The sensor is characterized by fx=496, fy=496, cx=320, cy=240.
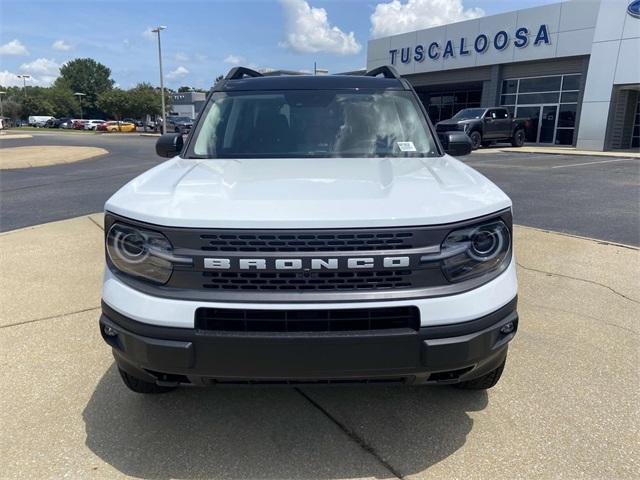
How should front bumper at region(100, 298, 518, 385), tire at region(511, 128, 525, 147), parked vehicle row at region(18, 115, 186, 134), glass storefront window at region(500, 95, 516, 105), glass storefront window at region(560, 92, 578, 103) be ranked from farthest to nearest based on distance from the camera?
1. parked vehicle row at region(18, 115, 186, 134)
2. glass storefront window at region(500, 95, 516, 105)
3. glass storefront window at region(560, 92, 578, 103)
4. tire at region(511, 128, 525, 147)
5. front bumper at region(100, 298, 518, 385)

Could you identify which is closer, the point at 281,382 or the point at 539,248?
the point at 281,382

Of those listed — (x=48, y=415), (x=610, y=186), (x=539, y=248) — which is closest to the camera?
(x=48, y=415)

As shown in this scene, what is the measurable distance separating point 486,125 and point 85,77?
406 ft

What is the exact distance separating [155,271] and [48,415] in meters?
1.29

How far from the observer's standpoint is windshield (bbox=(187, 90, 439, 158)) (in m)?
3.34

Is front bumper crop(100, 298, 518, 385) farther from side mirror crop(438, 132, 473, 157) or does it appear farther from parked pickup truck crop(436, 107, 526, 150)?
parked pickup truck crop(436, 107, 526, 150)

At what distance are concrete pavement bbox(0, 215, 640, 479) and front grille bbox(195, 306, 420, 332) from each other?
Result: 625 millimetres

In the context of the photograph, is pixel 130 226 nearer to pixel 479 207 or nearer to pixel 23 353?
pixel 479 207

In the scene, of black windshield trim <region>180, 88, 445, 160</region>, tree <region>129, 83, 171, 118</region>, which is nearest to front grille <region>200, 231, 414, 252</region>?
black windshield trim <region>180, 88, 445, 160</region>

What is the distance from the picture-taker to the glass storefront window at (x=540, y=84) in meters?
25.4

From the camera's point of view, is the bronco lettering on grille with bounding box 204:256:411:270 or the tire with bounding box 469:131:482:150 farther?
the tire with bounding box 469:131:482:150

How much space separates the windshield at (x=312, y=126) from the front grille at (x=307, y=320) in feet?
4.78

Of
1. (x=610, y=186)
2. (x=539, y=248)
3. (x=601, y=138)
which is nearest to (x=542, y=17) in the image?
(x=601, y=138)

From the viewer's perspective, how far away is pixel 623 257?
5719 millimetres
